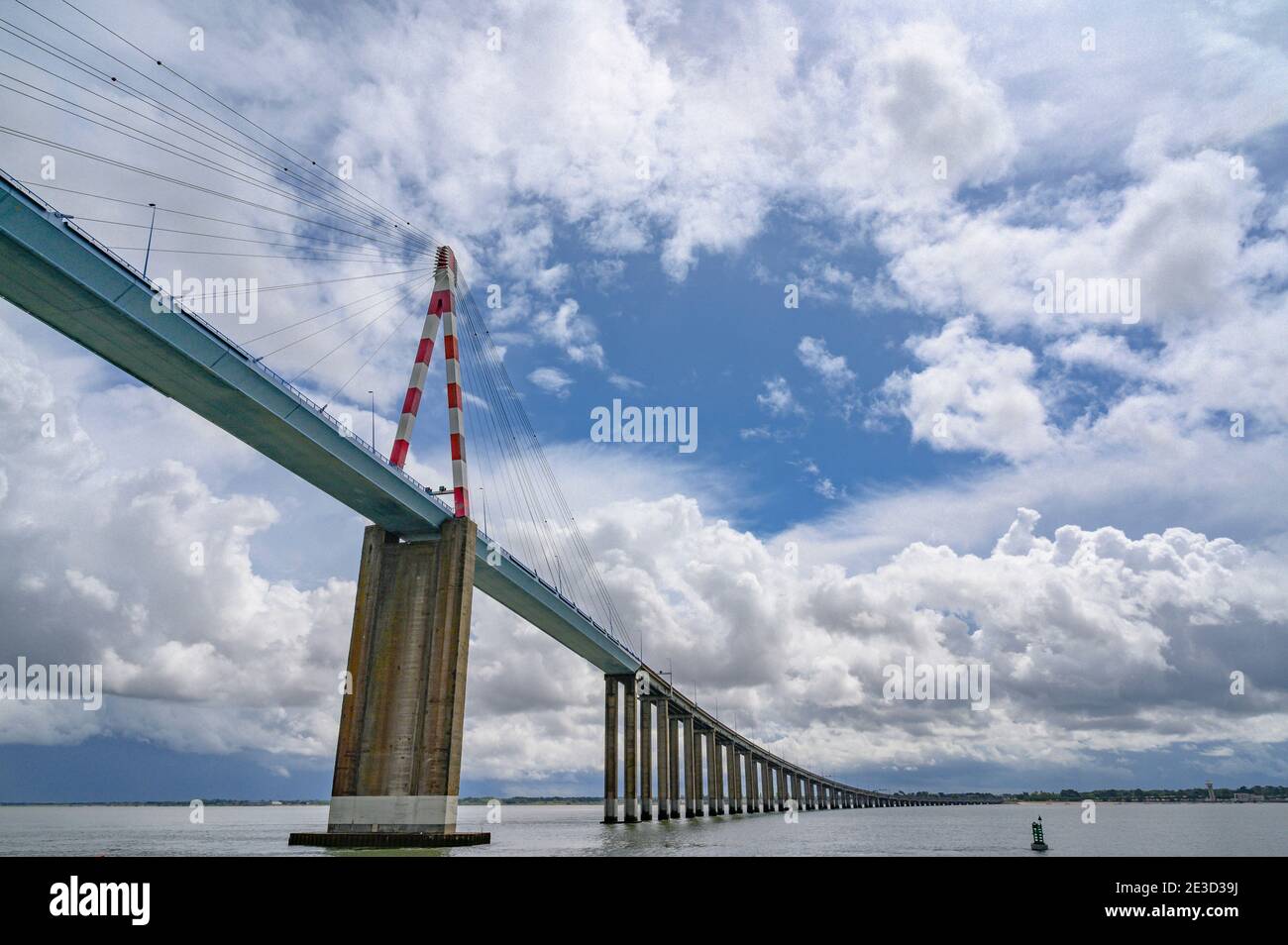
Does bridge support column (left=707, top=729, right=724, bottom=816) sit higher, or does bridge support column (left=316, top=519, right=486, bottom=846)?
bridge support column (left=316, top=519, right=486, bottom=846)

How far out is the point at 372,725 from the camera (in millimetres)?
51156

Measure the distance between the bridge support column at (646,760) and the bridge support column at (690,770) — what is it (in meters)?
11.0

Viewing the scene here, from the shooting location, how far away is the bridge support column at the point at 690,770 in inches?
4744

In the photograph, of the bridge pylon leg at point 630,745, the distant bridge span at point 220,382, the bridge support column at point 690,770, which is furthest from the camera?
the bridge support column at point 690,770

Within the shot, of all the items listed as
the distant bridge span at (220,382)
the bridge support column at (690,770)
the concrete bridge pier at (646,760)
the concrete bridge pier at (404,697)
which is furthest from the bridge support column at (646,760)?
the concrete bridge pier at (404,697)

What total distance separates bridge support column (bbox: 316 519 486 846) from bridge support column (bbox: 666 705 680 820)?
217 ft

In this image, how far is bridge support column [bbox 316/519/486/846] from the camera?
48.8 metres

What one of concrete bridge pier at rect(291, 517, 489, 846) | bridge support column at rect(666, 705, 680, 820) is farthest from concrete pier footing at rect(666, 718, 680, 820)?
concrete bridge pier at rect(291, 517, 489, 846)

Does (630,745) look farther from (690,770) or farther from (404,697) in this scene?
(404,697)

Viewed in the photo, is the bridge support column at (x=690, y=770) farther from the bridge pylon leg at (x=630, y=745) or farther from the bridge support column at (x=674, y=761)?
the bridge pylon leg at (x=630, y=745)

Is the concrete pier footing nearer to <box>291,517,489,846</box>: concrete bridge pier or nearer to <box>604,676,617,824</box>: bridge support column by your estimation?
<box>604,676,617,824</box>: bridge support column

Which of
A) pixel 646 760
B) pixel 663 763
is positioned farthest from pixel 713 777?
pixel 646 760
